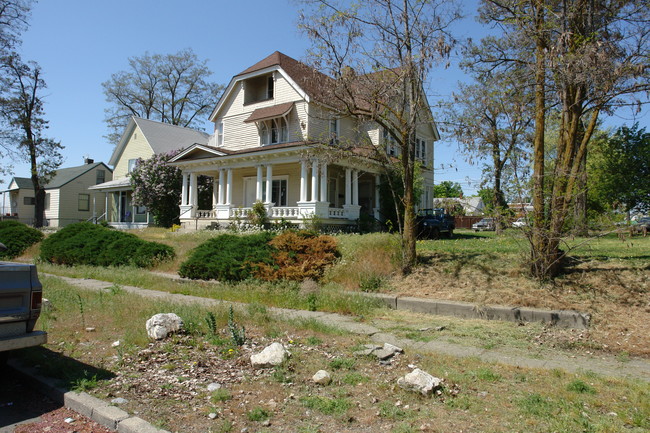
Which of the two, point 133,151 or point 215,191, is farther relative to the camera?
point 133,151

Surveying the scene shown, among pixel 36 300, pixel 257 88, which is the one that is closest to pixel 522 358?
pixel 36 300

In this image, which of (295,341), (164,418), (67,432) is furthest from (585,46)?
(67,432)

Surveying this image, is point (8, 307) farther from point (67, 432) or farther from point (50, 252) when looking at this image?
point (50, 252)

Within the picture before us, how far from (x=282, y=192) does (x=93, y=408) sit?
22949 mm

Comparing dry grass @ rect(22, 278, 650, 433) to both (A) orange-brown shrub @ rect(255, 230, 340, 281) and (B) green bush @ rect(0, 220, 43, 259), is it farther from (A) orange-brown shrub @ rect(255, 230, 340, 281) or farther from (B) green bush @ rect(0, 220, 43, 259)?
(B) green bush @ rect(0, 220, 43, 259)

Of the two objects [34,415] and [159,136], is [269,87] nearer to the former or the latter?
[159,136]

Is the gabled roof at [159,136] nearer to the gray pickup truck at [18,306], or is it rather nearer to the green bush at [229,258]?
the green bush at [229,258]

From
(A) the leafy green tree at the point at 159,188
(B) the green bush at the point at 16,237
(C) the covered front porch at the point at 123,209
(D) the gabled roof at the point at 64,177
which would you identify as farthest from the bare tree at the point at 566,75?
(D) the gabled roof at the point at 64,177

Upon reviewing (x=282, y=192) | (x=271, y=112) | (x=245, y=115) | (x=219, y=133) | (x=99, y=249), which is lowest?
(x=99, y=249)

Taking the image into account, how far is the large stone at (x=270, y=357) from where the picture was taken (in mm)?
5125

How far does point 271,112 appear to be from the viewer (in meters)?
25.5

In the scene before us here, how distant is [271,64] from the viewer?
85.5 ft

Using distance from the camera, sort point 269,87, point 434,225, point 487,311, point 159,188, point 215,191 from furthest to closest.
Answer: point 159,188 < point 215,191 < point 269,87 < point 434,225 < point 487,311

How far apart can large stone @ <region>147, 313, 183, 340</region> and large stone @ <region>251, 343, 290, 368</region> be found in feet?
5.61
